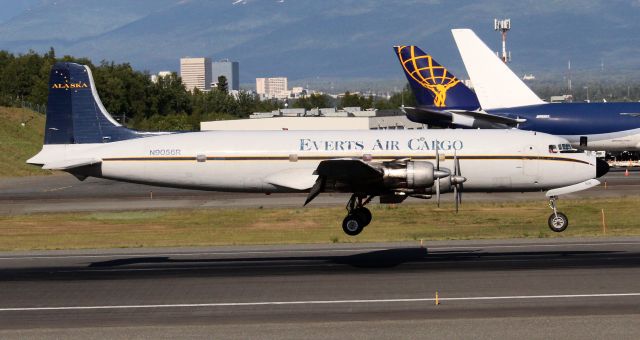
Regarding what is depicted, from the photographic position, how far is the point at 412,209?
205 ft

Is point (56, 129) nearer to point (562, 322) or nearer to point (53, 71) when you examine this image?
point (53, 71)

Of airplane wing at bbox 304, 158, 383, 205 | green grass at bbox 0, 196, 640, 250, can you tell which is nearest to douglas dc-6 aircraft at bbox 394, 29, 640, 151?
green grass at bbox 0, 196, 640, 250

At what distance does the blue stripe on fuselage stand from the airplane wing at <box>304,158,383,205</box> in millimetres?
42906

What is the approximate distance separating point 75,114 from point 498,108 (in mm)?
47698

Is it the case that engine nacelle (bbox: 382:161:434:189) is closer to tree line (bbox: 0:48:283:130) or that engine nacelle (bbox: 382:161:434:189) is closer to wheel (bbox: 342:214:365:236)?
wheel (bbox: 342:214:365:236)

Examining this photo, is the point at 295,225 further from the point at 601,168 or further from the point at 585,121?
the point at 585,121

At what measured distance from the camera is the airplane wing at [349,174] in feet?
132

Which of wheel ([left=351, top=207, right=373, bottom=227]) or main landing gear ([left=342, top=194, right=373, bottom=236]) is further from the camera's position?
wheel ([left=351, top=207, right=373, bottom=227])

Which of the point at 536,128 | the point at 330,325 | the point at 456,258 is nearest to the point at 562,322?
the point at 330,325

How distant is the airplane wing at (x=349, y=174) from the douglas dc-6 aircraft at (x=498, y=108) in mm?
40983

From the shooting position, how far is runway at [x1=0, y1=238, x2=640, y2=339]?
1147 inches

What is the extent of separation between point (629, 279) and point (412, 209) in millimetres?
27671

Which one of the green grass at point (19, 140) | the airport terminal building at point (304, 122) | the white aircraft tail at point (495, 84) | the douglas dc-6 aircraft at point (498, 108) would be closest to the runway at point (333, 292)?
the douglas dc-6 aircraft at point (498, 108)

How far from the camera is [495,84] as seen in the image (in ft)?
292
